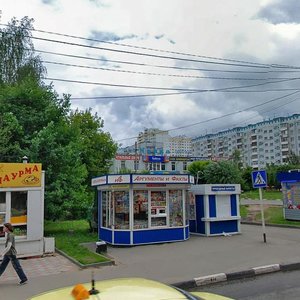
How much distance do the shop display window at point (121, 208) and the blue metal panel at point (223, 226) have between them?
4343mm

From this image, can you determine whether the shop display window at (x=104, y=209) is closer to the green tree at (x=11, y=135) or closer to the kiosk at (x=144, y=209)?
the kiosk at (x=144, y=209)

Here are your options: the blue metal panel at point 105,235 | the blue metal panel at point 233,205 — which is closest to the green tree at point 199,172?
the blue metal panel at point 233,205

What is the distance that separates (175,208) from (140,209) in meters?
1.57

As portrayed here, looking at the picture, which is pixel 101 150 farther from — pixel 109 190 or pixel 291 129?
pixel 291 129

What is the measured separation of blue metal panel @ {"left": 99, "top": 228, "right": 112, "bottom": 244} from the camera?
614 inches

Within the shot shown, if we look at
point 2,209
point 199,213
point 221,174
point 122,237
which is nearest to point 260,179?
point 199,213

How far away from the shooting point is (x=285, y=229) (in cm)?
1959

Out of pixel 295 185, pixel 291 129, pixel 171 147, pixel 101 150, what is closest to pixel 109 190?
pixel 295 185

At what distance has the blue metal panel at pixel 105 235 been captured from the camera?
51.2 ft

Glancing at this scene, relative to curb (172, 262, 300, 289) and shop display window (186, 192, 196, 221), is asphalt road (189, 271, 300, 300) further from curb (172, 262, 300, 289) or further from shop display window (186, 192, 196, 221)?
shop display window (186, 192, 196, 221)

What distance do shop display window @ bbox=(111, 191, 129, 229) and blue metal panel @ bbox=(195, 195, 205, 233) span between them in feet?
13.2

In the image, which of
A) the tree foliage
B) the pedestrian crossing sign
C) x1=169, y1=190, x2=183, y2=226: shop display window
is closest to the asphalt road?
the pedestrian crossing sign

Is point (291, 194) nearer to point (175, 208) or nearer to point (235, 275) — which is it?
point (175, 208)

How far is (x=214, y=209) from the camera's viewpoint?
1750cm
